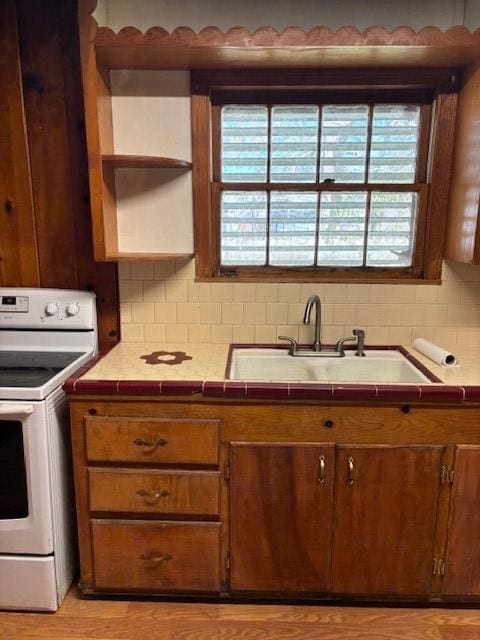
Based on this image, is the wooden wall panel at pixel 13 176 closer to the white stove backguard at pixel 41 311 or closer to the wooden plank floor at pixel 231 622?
the white stove backguard at pixel 41 311

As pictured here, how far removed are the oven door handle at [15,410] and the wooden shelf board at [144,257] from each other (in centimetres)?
66

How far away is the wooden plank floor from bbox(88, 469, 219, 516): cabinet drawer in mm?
409

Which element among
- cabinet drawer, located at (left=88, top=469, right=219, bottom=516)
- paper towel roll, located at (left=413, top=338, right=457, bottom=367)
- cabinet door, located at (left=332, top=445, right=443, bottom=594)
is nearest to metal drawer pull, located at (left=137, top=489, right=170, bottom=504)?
cabinet drawer, located at (left=88, top=469, right=219, bottom=516)

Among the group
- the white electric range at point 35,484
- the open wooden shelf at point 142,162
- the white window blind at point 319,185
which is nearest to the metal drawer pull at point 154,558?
the white electric range at point 35,484

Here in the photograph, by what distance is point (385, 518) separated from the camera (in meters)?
1.58

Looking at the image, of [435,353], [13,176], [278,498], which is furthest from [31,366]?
Result: [435,353]

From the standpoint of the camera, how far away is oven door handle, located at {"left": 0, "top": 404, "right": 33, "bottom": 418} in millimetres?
1465

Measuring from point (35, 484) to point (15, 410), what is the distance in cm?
29

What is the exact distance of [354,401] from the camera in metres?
1.52

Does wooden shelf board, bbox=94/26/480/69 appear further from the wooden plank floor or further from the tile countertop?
the wooden plank floor

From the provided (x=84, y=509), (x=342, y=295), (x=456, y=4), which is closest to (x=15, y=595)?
(x=84, y=509)

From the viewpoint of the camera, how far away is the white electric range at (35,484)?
1.51m

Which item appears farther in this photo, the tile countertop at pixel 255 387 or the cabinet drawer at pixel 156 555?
the cabinet drawer at pixel 156 555

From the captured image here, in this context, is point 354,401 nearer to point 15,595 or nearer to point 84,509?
point 84,509
